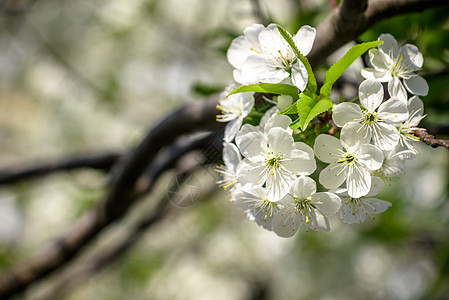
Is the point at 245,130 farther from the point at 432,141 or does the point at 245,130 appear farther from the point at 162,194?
the point at 162,194

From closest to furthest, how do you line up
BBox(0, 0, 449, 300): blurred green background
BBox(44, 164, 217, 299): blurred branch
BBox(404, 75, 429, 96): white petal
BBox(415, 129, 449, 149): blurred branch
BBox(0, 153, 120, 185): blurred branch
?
BBox(415, 129, 449, 149): blurred branch
BBox(404, 75, 429, 96): white petal
BBox(0, 153, 120, 185): blurred branch
BBox(44, 164, 217, 299): blurred branch
BBox(0, 0, 449, 300): blurred green background

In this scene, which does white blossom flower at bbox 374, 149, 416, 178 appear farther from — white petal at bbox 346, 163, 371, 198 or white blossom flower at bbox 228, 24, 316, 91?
white blossom flower at bbox 228, 24, 316, 91

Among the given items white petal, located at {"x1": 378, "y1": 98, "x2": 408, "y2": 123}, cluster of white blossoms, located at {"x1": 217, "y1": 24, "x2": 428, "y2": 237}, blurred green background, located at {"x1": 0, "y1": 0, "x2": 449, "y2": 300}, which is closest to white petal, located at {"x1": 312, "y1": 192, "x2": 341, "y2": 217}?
cluster of white blossoms, located at {"x1": 217, "y1": 24, "x2": 428, "y2": 237}

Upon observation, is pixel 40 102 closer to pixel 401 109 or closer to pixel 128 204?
pixel 128 204

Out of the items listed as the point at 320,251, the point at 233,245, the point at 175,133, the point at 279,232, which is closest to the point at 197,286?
the point at 233,245

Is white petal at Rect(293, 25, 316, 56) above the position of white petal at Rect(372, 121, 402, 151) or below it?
above

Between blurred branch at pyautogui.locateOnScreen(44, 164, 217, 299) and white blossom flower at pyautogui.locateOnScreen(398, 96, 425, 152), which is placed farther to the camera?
blurred branch at pyautogui.locateOnScreen(44, 164, 217, 299)

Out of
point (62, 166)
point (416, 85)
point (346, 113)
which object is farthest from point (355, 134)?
point (62, 166)
